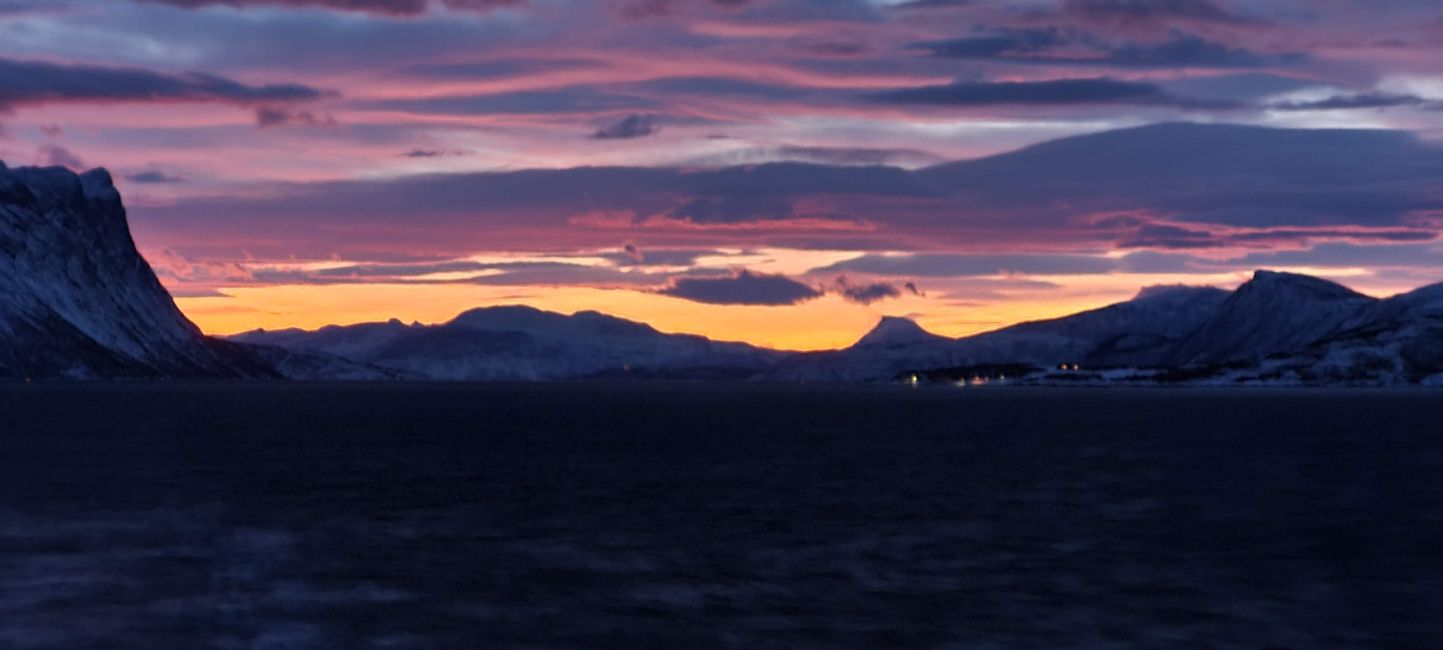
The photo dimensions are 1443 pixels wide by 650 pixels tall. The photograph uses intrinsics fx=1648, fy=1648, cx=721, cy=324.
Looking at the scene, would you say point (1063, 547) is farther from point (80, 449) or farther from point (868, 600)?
point (80, 449)

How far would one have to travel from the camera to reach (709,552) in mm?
62500

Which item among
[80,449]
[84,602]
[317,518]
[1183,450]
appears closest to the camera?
[84,602]

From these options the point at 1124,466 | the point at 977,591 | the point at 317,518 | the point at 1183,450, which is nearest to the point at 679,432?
the point at 1183,450

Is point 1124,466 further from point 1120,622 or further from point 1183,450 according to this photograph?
point 1120,622

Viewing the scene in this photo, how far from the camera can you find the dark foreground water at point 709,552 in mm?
46312

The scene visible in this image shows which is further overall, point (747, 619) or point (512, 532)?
point (512, 532)

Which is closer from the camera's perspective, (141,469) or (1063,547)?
(1063,547)

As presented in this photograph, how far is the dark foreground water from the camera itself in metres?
46.3

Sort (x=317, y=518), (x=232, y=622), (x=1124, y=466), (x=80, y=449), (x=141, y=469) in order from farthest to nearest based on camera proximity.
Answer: (x=80, y=449) < (x=1124, y=466) < (x=141, y=469) < (x=317, y=518) < (x=232, y=622)

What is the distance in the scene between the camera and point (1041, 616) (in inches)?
1898

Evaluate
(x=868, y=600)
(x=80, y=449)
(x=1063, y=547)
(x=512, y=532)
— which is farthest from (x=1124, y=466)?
(x=80, y=449)

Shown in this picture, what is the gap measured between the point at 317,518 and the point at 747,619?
3285cm

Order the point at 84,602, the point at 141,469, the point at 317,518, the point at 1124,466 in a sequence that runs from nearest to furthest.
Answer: the point at 84,602, the point at 317,518, the point at 141,469, the point at 1124,466

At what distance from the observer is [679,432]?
17650 cm
